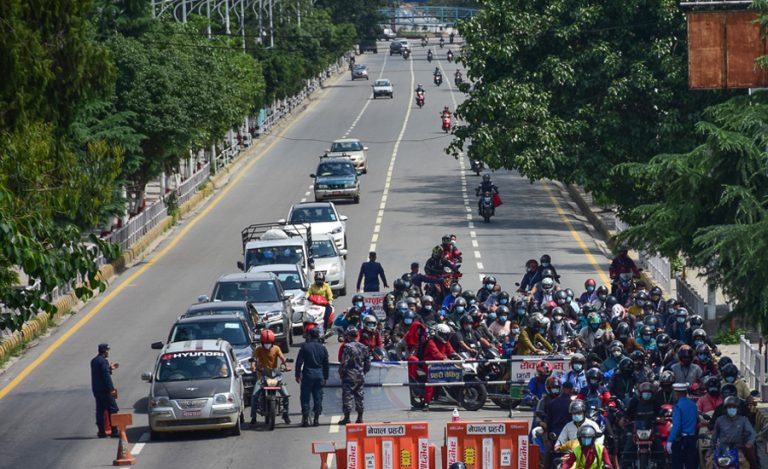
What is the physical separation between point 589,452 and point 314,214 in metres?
23.9

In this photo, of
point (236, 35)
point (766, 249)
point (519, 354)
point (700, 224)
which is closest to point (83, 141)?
point (519, 354)

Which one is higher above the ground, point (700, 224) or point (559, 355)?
point (700, 224)

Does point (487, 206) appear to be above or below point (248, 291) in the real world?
below

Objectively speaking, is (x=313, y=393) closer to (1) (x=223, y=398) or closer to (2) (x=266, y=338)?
(2) (x=266, y=338)

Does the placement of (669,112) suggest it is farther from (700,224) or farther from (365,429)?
(365,429)

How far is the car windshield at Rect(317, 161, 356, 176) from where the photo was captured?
5178cm

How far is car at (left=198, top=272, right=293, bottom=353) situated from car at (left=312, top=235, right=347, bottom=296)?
504cm

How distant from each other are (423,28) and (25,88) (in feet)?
Result: 535

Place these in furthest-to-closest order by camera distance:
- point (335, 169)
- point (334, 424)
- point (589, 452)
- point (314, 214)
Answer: point (335, 169)
point (314, 214)
point (334, 424)
point (589, 452)

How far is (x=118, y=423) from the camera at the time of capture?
21.0 metres

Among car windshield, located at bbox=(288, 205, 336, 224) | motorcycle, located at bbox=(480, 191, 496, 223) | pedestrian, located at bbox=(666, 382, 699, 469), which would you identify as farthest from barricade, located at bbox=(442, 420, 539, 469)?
motorcycle, located at bbox=(480, 191, 496, 223)

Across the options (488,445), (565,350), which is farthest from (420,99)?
(488,445)

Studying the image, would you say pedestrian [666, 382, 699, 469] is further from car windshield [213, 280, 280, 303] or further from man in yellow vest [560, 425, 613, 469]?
car windshield [213, 280, 280, 303]

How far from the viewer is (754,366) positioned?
2430 centimetres
